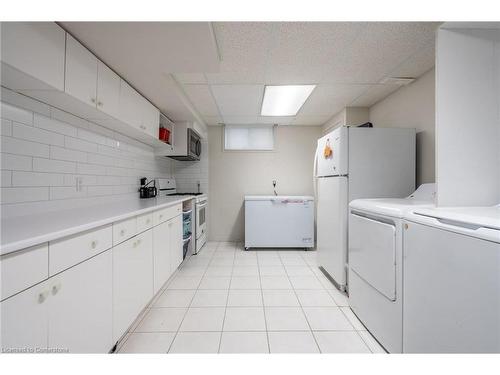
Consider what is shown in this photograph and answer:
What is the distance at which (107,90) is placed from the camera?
1.60 meters

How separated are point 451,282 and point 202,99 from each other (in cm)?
288

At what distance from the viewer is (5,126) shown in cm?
118

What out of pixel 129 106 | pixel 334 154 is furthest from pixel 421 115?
pixel 129 106

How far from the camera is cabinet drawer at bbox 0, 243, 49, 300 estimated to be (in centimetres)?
67

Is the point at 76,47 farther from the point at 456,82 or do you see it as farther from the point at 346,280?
the point at 346,280

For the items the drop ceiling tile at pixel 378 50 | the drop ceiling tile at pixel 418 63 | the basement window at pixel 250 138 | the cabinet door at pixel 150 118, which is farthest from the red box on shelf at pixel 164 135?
the drop ceiling tile at pixel 418 63

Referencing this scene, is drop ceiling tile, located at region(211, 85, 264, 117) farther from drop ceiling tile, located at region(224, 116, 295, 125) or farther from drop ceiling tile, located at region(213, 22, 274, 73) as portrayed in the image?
drop ceiling tile, located at region(213, 22, 274, 73)

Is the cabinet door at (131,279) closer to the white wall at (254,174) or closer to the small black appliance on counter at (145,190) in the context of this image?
the small black appliance on counter at (145,190)

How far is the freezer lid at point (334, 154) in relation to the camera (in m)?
2.04

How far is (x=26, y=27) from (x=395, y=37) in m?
2.28

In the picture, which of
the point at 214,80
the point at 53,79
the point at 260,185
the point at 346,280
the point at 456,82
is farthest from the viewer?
the point at 260,185

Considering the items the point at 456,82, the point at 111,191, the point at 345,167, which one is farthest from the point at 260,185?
the point at 456,82

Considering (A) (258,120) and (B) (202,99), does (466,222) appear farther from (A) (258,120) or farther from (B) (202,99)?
(A) (258,120)

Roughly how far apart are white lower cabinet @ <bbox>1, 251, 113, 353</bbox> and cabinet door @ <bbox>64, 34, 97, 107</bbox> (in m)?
1.03
